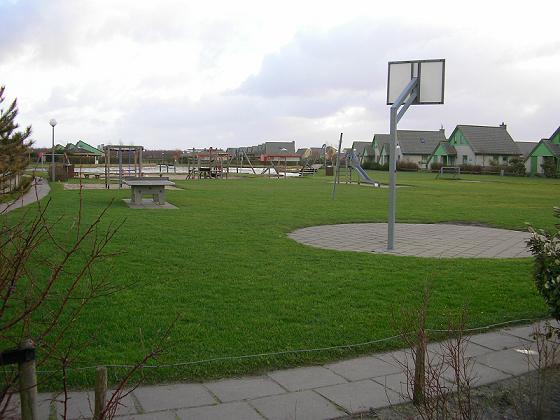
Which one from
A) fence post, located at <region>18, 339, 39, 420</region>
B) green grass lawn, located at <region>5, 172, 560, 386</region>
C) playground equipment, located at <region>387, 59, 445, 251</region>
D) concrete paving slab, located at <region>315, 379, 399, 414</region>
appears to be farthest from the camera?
playground equipment, located at <region>387, 59, 445, 251</region>

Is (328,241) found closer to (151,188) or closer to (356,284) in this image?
(356,284)

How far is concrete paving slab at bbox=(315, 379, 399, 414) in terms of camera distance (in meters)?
3.71

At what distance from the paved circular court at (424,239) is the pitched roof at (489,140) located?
2307 inches

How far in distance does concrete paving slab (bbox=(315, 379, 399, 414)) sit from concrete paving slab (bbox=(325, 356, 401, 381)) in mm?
130

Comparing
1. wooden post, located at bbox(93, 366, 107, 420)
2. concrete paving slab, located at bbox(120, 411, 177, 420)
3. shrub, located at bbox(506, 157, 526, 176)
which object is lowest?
concrete paving slab, located at bbox(120, 411, 177, 420)

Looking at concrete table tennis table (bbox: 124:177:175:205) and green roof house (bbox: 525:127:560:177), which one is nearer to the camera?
concrete table tennis table (bbox: 124:177:175:205)

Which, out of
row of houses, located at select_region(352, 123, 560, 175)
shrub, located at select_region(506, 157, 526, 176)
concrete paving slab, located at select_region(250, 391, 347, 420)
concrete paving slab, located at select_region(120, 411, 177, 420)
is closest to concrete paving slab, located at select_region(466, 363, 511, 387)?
concrete paving slab, located at select_region(250, 391, 347, 420)

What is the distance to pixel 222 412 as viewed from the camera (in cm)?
355

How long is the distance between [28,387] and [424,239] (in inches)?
381

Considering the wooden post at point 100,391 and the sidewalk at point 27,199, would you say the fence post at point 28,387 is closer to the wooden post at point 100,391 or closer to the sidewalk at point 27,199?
the wooden post at point 100,391

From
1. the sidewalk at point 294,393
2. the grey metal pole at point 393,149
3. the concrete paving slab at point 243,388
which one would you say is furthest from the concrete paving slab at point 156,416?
the grey metal pole at point 393,149

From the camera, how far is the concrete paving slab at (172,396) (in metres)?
3.62

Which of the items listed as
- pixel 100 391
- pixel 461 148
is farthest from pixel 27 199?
pixel 461 148

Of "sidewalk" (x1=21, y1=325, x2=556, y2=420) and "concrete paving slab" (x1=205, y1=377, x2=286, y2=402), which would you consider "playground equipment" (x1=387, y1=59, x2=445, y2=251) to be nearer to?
"sidewalk" (x1=21, y1=325, x2=556, y2=420)
